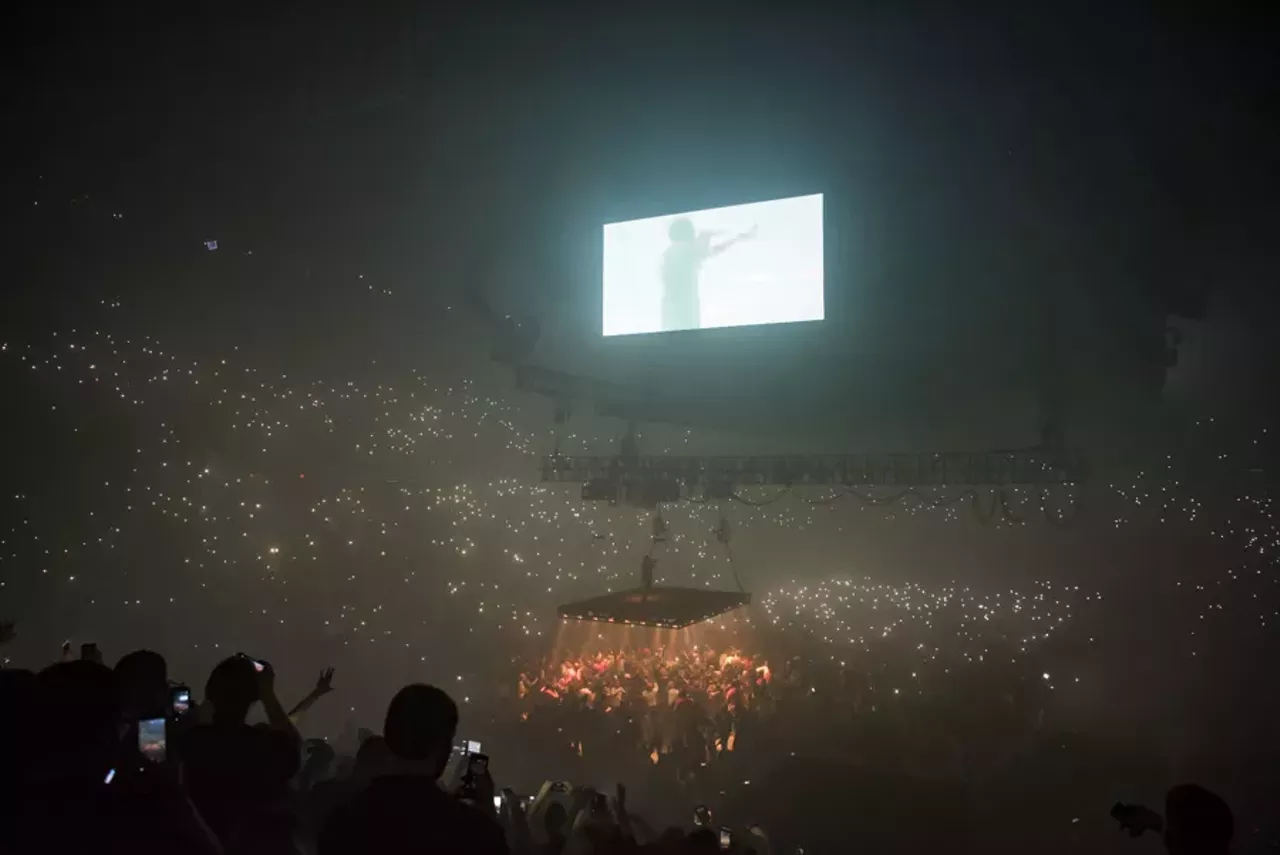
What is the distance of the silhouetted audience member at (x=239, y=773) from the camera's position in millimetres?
1788

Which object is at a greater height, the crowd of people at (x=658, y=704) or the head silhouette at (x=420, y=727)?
the head silhouette at (x=420, y=727)

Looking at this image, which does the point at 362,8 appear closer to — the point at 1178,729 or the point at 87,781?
the point at 87,781

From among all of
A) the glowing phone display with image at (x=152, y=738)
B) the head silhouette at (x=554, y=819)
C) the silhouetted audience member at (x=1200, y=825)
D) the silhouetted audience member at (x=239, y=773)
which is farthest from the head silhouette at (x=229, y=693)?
the silhouetted audience member at (x=1200, y=825)

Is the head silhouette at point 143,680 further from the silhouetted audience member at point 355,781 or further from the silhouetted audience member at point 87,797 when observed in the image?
the silhouetted audience member at point 87,797

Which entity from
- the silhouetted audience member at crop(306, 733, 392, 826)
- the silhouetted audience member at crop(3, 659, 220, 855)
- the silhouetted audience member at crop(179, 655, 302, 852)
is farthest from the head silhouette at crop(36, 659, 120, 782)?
the silhouetted audience member at crop(306, 733, 392, 826)

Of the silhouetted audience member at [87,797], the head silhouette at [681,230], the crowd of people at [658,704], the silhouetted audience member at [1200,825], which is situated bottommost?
the crowd of people at [658,704]

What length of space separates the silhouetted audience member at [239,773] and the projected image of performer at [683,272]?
5.84m

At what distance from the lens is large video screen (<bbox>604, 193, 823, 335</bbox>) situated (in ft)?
22.4

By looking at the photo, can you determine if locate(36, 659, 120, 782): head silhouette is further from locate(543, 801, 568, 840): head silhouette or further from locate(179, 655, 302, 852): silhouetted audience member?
locate(543, 801, 568, 840): head silhouette

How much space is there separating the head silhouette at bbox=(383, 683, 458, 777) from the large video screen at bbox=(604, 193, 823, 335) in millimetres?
5807

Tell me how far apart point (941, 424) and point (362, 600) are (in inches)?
309

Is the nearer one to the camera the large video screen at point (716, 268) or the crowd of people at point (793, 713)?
the crowd of people at point (793, 713)

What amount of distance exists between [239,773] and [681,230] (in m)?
6.38

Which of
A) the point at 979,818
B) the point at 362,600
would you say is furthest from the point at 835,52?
the point at 362,600
